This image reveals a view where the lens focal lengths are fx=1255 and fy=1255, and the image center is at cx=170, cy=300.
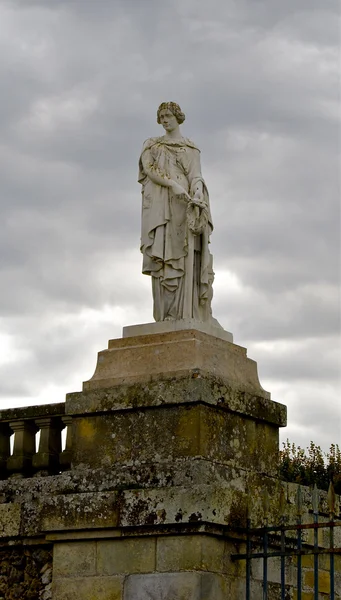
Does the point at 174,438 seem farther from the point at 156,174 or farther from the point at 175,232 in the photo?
the point at 156,174

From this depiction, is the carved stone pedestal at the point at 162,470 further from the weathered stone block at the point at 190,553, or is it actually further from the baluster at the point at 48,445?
the baluster at the point at 48,445

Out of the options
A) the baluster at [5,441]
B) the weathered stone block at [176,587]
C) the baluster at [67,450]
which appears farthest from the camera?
the baluster at [5,441]

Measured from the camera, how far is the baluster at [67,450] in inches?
371

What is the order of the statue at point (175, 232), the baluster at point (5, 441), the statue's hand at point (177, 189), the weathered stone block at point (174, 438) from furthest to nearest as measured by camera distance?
the baluster at point (5, 441) < the statue's hand at point (177, 189) < the statue at point (175, 232) < the weathered stone block at point (174, 438)

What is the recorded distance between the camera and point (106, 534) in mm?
8539

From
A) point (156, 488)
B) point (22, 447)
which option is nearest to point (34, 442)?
point (22, 447)

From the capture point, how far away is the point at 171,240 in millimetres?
9148

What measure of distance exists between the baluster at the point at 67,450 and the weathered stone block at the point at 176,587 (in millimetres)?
1318

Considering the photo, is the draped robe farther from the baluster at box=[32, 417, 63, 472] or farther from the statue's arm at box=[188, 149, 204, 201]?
the baluster at box=[32, 417, 63, 472]

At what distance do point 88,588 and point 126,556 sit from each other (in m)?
0.37

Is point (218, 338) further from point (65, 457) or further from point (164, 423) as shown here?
point (65, 457)

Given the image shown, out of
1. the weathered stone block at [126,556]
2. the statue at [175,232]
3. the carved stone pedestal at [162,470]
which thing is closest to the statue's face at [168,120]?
the statue at [175,232]

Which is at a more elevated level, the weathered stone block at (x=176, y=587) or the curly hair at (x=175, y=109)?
the curly hair at (x=175, y=109)

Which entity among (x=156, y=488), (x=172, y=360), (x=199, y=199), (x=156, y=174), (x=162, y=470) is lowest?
(x=156, y=488)
